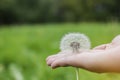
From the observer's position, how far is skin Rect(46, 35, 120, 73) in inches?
74.3

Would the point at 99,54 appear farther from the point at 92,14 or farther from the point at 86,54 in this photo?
the point at 92,14

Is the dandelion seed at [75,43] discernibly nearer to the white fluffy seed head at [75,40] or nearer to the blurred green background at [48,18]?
the white fluffy seed head at [75,40]

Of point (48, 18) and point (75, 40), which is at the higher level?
point (48, 18)

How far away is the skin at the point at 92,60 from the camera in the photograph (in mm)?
1888

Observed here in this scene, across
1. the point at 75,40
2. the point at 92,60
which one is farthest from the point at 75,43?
the point at 92,60

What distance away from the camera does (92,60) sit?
189cm

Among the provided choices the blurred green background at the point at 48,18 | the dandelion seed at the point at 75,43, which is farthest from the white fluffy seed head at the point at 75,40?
the blurred green background at the point at 48,18

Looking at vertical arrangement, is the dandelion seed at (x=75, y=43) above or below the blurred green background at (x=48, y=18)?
below

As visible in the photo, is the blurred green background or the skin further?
the blurred green background

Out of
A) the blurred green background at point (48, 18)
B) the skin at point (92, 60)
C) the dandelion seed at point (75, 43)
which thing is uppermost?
the blurred green background at point (48, 18)

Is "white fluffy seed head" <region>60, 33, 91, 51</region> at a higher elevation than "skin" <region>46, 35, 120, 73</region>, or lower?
higher

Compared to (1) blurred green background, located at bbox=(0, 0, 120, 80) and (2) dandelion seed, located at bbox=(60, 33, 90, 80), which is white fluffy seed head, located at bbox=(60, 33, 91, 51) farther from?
(1) blurred green background, located at bbox=(0, 0, 120, 80)

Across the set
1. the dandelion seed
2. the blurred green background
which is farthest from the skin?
the blurred green background

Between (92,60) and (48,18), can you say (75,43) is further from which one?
(48,18)
